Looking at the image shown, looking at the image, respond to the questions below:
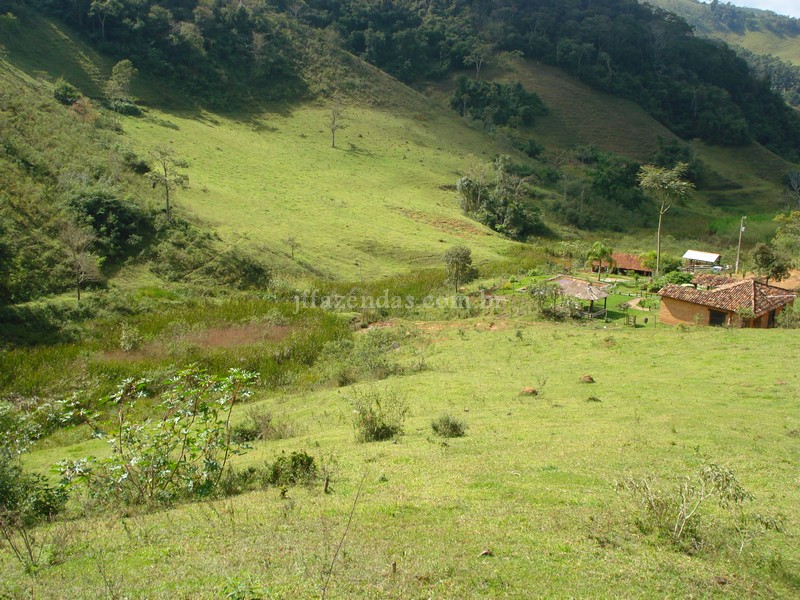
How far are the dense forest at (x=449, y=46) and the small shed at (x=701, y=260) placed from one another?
177 feet

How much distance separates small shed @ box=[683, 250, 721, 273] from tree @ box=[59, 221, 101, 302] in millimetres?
45630

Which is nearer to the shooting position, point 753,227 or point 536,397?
point 536,397

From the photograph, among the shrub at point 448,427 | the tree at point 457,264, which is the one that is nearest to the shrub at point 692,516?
the shrub at point 448,427

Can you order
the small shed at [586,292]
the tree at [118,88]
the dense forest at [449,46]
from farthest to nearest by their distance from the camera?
the dense forest at [449,46] < the tree at [118,88] < the small shed at [586,292]

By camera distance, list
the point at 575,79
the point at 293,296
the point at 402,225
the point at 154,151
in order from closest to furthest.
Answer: the point at 293,296 → the point at 154,151 → the point at 402,225 → the point at 575,79

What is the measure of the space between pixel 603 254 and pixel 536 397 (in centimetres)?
2816

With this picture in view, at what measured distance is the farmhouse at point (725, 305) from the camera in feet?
88.5

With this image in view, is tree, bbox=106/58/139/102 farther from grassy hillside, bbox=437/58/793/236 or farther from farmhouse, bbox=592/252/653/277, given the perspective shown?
grassy hillside, bbox=437/58/793/236

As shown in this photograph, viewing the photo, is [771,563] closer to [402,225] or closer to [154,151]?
[402,225]

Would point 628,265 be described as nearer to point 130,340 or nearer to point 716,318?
point 716,318

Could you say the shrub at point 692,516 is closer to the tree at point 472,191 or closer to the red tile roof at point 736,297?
the red tile roof at point 736,297

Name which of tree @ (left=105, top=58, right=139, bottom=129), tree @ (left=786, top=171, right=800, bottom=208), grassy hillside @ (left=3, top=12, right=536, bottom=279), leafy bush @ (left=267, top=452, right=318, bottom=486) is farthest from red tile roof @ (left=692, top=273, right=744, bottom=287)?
tree @ (left=786, top=171, right=800, bottom=208)

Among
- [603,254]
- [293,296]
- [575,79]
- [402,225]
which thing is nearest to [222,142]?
[402,225]

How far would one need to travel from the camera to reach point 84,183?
32.5 metres
